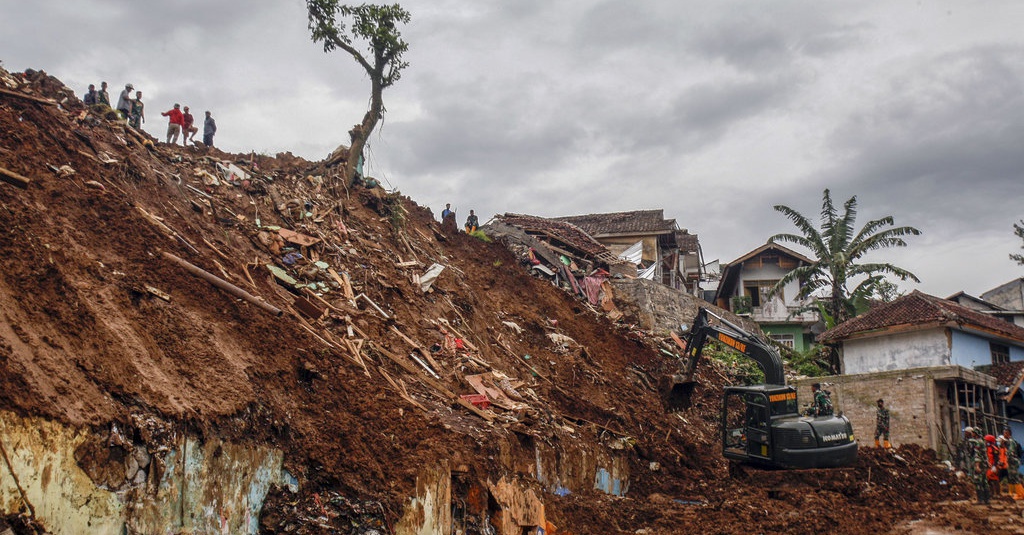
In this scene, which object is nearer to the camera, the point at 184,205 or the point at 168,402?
the point at 168,402

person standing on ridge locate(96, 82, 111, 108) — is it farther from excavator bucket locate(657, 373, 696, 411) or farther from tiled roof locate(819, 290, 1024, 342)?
tiled roof locate(819, 290, 1024, 342)

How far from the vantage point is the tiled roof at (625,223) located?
34500 millimetres

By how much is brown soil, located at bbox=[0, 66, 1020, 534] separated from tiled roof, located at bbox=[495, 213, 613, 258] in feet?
31.0

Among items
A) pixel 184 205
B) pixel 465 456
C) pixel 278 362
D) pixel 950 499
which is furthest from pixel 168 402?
pixel 950 499

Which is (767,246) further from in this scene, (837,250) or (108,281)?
(108,281)

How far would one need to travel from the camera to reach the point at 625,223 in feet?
117

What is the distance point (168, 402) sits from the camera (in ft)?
27.1

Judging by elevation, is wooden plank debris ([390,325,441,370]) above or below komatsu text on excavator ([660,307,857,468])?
above

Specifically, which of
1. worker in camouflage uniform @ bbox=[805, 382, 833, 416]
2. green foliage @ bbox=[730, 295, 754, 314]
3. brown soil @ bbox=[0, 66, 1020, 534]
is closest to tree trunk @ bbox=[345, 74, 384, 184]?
brown soil @ bbox=[0, 66, 1020, 534]

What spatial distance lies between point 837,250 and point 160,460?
26.6m

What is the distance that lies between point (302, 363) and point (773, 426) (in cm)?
816

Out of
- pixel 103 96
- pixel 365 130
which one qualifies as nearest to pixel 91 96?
pixel 103 96

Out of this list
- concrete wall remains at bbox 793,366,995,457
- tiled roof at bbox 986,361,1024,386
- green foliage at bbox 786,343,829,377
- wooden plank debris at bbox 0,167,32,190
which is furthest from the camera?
green foliage at bbox 786,343,829,377

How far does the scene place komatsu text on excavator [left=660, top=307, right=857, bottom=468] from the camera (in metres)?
13.2
